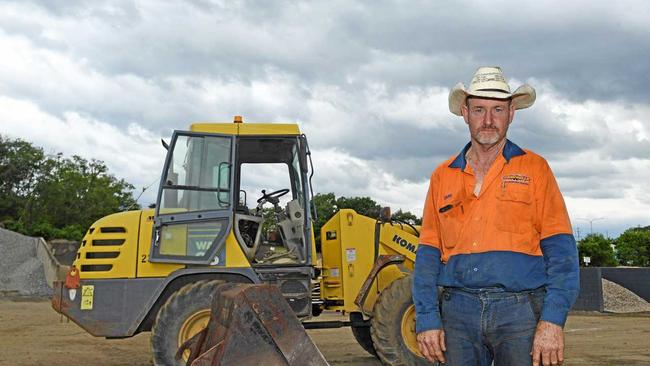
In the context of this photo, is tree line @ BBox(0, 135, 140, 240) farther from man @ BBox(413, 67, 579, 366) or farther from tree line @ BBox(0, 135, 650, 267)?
man @ BBox(413, 67, 579, 366)

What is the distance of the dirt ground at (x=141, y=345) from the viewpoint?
1002 centimetres

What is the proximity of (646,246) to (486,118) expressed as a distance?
134ft

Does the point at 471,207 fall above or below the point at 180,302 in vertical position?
above

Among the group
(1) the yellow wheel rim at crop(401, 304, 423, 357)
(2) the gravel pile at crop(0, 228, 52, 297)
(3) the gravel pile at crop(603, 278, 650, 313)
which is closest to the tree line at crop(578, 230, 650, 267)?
(3) the gravel pile at crop(603, 278, 650, 313)

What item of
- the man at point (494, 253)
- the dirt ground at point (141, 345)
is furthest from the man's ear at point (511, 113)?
the dirt ground at point (141, 345)

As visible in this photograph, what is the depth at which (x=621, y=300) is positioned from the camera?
20406 millimetres

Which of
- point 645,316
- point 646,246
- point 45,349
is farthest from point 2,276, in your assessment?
point 646,246

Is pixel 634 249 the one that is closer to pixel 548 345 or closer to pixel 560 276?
pixel 560 276

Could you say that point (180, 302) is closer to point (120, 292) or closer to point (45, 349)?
point (120, 292)

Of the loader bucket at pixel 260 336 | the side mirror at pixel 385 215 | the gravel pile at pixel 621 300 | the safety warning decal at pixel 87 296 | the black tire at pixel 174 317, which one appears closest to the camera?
the loader bucket at pixel 260 336

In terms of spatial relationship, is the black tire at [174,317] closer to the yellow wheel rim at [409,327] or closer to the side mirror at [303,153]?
the side mirror at [303,153]

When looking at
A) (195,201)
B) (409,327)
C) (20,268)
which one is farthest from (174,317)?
(20,268)

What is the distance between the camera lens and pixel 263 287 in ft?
12.3

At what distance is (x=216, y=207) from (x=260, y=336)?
14.9 feet
